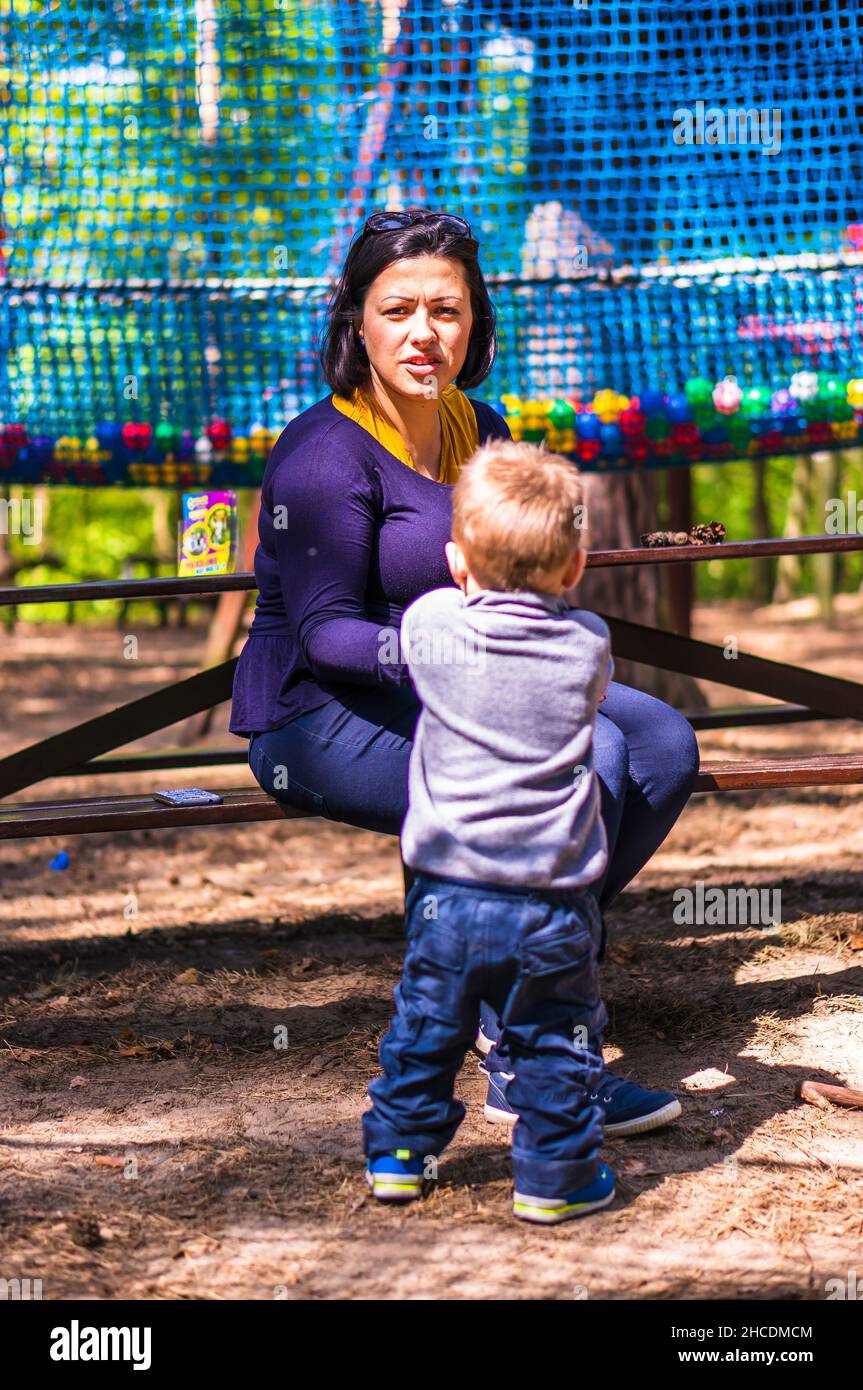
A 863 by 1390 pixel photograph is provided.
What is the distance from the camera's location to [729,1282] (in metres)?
2.46

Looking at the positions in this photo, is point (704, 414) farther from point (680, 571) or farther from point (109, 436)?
point (680, 571)

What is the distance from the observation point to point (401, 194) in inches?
195

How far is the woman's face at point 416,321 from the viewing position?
317cm

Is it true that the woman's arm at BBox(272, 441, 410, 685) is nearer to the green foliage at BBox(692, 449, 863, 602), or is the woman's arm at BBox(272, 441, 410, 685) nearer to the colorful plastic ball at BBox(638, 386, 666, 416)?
the colorful plastic ball at BBox(638, 386, 666, 416)

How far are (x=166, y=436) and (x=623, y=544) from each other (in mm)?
2402

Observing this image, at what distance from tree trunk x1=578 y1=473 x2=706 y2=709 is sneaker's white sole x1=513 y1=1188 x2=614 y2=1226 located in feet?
12.8

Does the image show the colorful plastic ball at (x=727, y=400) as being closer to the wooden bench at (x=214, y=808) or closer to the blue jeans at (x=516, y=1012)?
the wooden bench at (x=214, y=808)

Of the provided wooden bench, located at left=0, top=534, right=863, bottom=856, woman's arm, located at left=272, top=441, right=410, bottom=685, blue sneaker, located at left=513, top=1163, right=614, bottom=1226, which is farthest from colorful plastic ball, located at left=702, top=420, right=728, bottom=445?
blue sneaker, located at left=513, top=1163, right=614, bottom=1226

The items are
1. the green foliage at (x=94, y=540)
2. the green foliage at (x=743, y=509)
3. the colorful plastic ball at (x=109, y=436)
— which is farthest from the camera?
the green foliage at (x=743, y=509)

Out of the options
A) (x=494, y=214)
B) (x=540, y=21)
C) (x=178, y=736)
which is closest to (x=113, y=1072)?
(x=494, y=214)

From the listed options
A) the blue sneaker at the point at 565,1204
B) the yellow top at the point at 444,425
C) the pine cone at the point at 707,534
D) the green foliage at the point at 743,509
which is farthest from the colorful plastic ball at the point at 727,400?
the green foliage at the point at 743,509

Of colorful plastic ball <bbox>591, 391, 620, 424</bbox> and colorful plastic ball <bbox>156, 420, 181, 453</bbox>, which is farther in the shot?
colorful plastic ball <bbox>156, 420, 181, 453</bbox>

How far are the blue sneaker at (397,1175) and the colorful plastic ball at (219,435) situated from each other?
8.97ft

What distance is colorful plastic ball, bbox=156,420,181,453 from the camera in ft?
15.8
